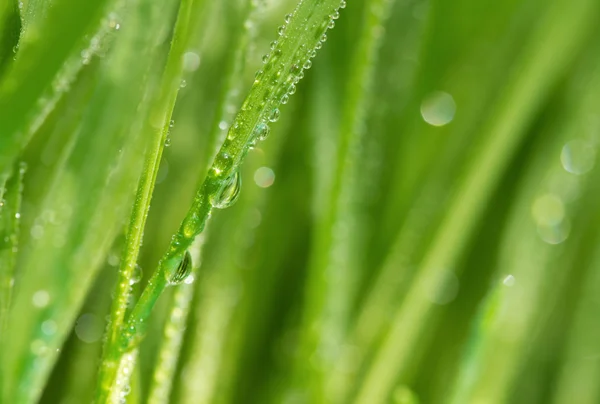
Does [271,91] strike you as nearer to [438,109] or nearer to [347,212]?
[347,212]

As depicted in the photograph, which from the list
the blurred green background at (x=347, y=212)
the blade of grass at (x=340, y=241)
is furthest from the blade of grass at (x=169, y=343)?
the blade of grass at (x=340, y=241)

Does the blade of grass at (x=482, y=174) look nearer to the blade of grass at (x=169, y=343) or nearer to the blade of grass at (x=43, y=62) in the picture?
the blade of grass at (x=169, y=343)

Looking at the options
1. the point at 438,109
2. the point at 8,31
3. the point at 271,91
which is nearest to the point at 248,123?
the point at 271,91

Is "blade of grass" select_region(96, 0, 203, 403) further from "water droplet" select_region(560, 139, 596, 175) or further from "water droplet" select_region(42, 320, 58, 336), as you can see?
"water droplet" select_region(560, 139, 596, 175)

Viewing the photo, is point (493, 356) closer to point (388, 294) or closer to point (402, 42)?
point (388, 294)

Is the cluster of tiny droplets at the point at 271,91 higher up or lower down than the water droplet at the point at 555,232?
lower down

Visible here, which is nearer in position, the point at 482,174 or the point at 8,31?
the point at 8,31

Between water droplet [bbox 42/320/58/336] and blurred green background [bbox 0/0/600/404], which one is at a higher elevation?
blurred green background [bbox 0/0/600/404]

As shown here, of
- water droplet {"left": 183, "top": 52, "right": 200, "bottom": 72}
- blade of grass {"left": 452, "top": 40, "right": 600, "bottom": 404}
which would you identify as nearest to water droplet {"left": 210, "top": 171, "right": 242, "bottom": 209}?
water droplet {"left": 183, "top": 52, "right": 200, "bottom": 72}

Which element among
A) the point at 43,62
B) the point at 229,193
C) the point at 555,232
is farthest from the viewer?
the point at 555,232
